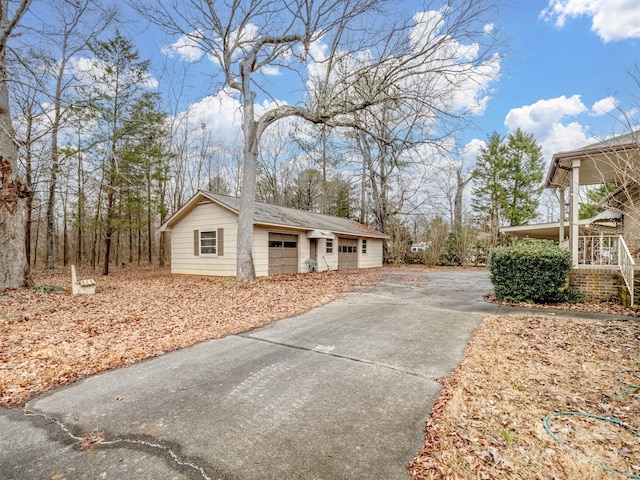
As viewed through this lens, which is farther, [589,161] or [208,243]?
[208,243]

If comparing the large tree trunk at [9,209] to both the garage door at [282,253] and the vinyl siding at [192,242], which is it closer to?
the vinyl siding at [192,242]

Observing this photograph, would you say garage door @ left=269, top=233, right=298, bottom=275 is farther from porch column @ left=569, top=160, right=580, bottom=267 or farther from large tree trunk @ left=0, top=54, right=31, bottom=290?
porch column @ left=569, top=160, right=580, bottom=267

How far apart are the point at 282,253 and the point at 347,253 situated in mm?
5753

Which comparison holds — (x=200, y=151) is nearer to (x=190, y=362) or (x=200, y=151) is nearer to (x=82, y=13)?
(x=82, y=13)

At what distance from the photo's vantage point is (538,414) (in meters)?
2.64

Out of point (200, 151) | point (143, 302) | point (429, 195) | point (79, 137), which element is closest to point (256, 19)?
point (143, 302)

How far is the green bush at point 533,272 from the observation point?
7203 mm

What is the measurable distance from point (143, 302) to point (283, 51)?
8408 millimetres

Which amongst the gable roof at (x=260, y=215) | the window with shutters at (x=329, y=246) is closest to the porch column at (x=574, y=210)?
the gable roof at (x=260, y=215)

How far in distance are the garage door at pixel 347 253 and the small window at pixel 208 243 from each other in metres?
7.32

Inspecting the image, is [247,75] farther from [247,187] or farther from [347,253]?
[347,253]

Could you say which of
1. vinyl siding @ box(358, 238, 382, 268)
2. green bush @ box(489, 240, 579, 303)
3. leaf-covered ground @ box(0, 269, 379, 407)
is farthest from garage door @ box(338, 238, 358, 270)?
green bush @ box(489, 240, 579, 303)

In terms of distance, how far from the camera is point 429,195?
80.9 ft

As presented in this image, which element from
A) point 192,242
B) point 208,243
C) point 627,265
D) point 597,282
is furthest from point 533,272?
point 192,242
